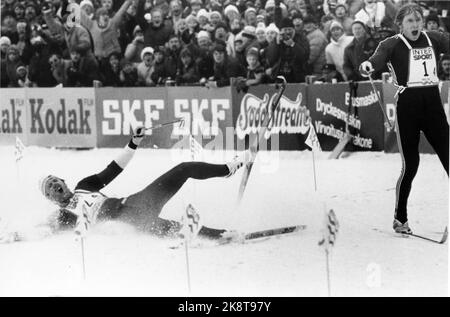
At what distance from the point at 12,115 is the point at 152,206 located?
7.17 m

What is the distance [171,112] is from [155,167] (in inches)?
49.1

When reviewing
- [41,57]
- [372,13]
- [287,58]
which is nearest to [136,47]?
[41,57]

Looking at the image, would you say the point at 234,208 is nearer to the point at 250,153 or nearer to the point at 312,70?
the point at 250,153

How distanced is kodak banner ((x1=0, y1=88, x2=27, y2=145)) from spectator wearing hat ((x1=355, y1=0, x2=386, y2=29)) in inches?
225

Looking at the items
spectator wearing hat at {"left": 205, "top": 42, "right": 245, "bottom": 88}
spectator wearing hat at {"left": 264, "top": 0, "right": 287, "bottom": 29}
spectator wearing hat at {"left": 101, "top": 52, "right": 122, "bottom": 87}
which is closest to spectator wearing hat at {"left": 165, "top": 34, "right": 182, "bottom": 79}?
spectator wearing hat at {"left": 205, "top": 42, "right": 245, "bottom": 88}

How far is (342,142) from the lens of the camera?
10.8 metres

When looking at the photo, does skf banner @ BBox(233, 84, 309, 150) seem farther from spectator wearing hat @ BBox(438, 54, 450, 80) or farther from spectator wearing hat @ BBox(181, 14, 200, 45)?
spectator wearing hat @ BBox(438, 54, 450, 80)

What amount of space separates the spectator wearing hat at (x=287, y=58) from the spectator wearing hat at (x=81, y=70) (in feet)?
9.77

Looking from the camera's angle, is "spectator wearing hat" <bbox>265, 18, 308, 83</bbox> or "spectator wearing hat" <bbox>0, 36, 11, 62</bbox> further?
"spectator wearing hat" <bbox>0, 36, 11, 62</bbox>

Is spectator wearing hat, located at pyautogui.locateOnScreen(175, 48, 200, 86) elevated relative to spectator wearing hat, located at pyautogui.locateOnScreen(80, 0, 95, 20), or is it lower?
lower

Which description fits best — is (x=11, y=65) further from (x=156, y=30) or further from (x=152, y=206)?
(x=152, y=206)

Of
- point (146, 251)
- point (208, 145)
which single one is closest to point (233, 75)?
point (208, 145)

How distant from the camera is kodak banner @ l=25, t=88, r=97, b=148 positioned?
12961 millimetres
